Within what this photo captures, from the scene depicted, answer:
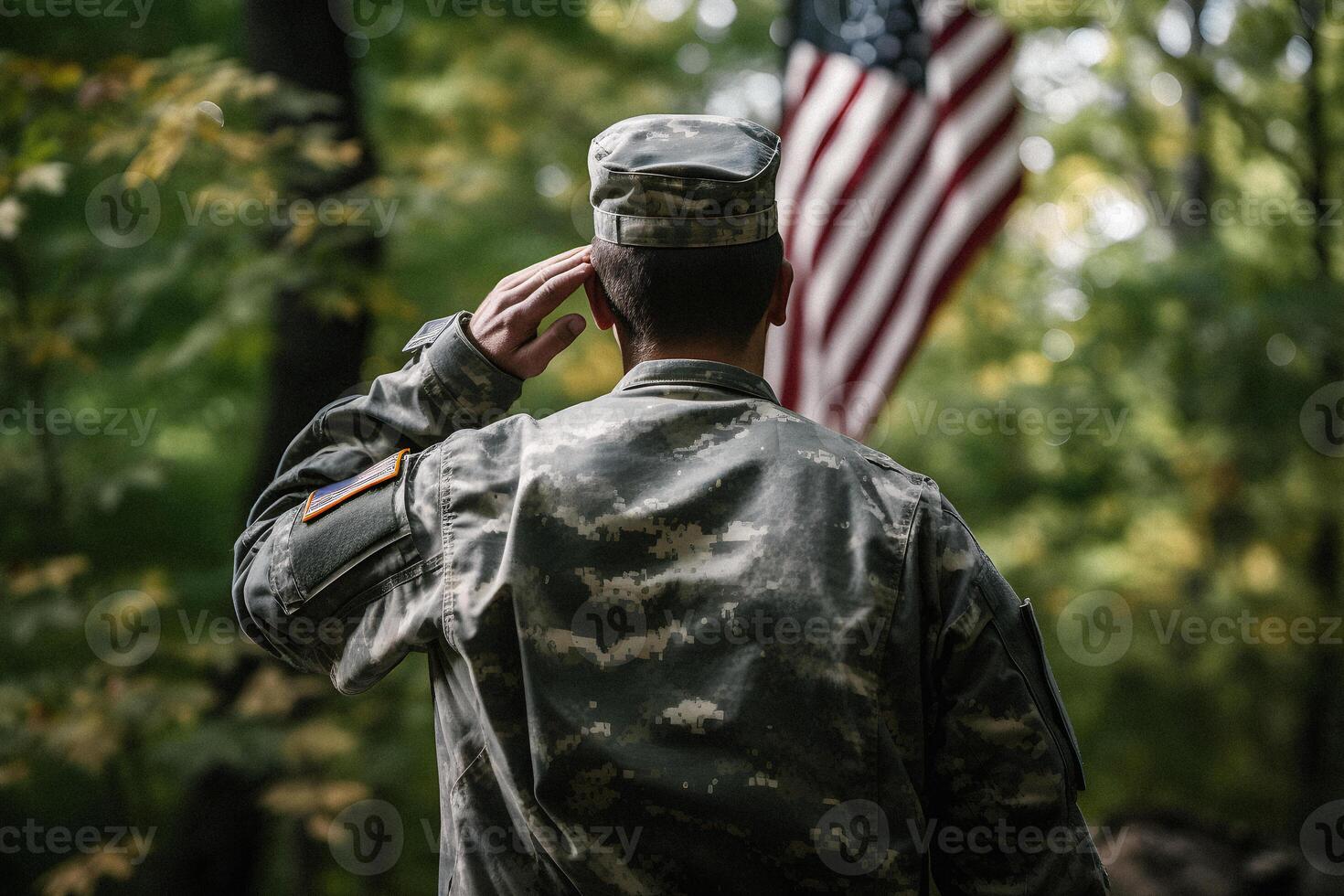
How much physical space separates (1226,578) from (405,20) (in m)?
6.49

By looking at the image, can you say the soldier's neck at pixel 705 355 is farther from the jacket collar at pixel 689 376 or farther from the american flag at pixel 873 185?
the american flag at pixel 873 185

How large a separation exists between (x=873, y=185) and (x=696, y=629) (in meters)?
3.26

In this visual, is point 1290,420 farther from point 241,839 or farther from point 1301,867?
point 241,839

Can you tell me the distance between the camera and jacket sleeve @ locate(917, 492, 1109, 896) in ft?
5.05

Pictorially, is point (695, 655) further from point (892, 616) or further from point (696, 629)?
point (892, 616)

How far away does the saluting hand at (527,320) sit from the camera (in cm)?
178

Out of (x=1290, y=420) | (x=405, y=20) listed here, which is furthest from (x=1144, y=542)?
(x=405, y=20)

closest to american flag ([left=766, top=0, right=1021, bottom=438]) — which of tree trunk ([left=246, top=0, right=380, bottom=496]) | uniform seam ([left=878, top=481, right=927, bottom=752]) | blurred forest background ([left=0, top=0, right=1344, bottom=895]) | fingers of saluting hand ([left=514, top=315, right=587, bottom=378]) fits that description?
blurred forest background ([left=0, top=0, right=1344, bottom=895])

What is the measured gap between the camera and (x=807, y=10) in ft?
14.8

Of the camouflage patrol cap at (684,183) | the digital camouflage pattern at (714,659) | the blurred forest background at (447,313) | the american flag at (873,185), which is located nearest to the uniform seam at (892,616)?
the digital camouflage pattern at (714,659)

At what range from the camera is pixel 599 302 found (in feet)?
5.83

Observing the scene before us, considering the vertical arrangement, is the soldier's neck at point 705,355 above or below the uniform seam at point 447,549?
above

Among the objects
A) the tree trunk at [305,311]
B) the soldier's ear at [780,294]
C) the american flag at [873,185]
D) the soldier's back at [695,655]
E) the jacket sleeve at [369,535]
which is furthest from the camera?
the tree trunk at [305,311]

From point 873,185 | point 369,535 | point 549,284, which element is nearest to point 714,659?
point 369,535
